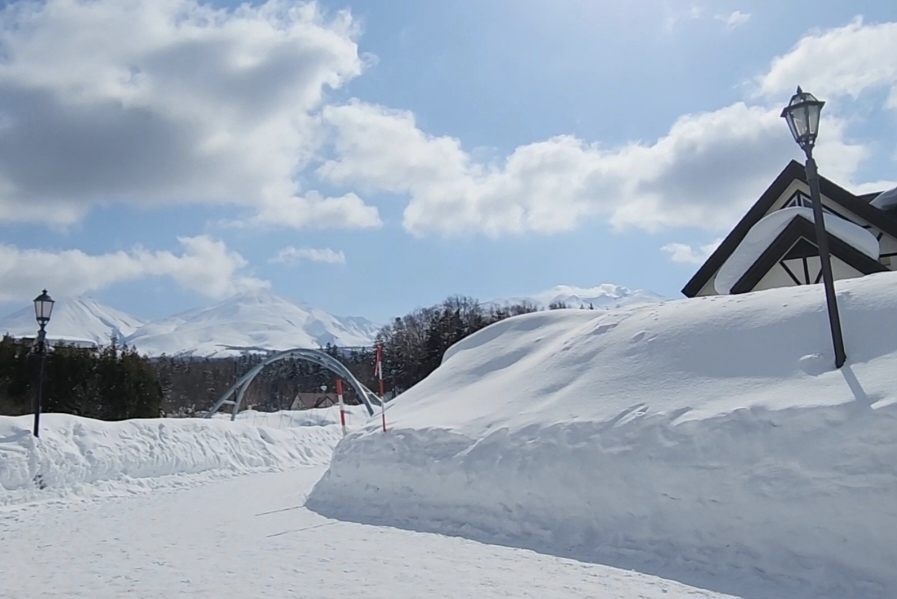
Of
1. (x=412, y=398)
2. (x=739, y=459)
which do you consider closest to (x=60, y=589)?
(x=739, y=459)

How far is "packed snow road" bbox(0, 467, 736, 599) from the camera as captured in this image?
243 inches

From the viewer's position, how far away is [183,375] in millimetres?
83062

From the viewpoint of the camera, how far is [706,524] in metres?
6.94

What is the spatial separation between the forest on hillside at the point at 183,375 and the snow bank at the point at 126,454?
82.5 inches

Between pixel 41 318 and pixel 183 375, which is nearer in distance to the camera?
pixel 41 318

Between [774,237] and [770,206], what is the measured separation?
16.0ft

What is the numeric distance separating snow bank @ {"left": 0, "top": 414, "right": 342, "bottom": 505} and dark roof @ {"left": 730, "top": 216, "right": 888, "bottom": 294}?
13879mm

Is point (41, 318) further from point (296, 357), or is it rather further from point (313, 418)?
point (313, 418)

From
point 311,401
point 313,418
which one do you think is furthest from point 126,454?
point 311,401

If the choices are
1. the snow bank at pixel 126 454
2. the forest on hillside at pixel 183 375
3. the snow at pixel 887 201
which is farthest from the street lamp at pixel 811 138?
the forest on hillside at pixel 183 375

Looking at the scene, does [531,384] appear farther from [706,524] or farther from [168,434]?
[168,434]

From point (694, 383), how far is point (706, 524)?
2134mm

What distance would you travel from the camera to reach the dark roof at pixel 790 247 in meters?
14.2

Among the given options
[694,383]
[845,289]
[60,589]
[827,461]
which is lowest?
[60,589]
